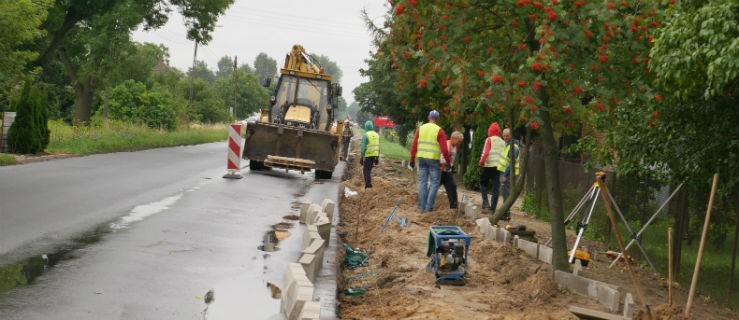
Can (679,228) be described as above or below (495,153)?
below

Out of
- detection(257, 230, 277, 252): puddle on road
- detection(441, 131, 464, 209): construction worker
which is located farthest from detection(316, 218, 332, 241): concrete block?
detection(441, 131, 464, 209): construction worker

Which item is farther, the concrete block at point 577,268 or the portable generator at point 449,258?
the concrete block at point 577,268

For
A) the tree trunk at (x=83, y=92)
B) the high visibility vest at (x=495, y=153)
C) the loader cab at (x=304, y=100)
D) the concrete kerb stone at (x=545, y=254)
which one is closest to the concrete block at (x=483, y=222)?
the concrete kerb stone at (x=545, y=254)

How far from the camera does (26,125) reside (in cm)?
2420

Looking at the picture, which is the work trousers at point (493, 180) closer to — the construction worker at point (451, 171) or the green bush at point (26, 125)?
the construction worker at point (451, 171)

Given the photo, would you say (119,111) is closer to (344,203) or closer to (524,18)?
(344,203)

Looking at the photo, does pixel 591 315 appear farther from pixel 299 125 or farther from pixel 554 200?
pixel 299 125

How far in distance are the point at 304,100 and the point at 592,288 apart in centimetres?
1902

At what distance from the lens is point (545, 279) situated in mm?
8711

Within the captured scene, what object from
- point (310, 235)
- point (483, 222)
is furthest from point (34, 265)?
point (483, 222)

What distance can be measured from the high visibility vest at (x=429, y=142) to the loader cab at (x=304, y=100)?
1157cm

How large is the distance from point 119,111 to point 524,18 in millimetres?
45495

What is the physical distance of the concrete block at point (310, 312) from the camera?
571 centimetres

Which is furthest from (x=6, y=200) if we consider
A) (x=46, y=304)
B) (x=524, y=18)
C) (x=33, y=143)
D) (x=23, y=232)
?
(x=33, y=143)
